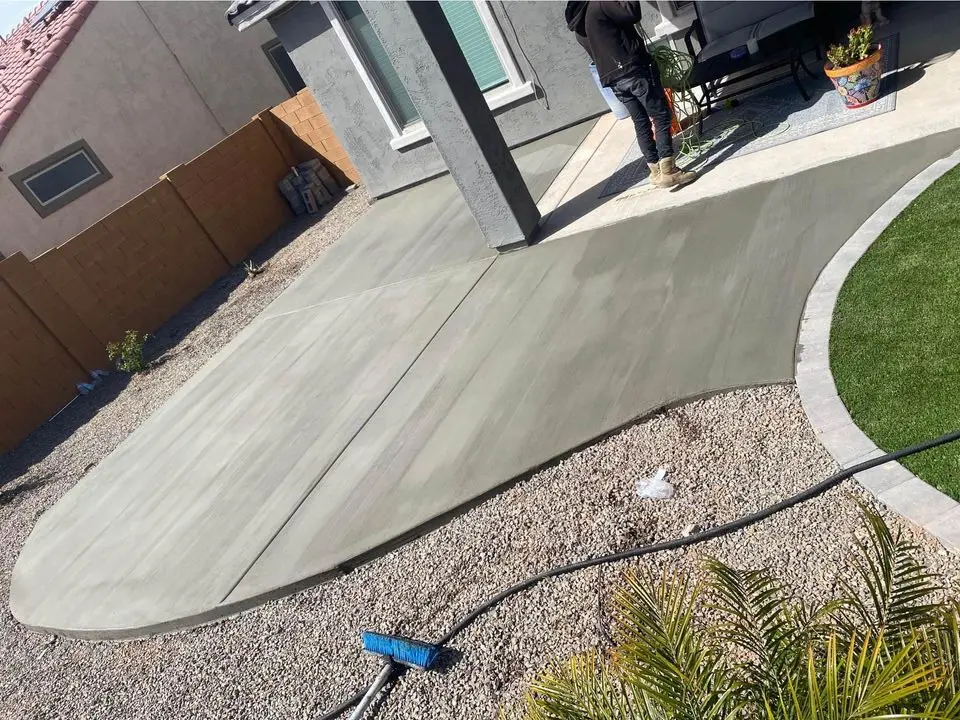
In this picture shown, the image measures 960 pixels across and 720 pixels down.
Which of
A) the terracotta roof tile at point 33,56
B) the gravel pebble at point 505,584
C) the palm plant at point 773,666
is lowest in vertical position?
the gravel pebble at point 505,584

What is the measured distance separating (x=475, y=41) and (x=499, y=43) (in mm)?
438

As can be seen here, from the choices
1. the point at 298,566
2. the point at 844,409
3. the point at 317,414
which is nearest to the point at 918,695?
the point at 844,409

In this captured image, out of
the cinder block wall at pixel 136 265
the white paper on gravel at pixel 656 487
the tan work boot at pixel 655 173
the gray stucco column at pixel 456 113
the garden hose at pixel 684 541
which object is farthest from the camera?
the cinder block wall at pixel 136 265

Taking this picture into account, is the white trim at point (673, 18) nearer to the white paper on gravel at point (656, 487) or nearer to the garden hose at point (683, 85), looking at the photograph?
the garden hose at point (683, 85)

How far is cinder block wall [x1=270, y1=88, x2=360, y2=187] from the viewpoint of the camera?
487 inches

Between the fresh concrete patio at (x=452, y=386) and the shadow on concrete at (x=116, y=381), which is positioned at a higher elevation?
Answer: the shadow on concrete at (x=116, y=381)

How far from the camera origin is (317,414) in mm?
6086

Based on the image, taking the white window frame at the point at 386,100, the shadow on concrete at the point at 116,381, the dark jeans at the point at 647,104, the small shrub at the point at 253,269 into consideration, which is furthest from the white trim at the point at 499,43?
the small shrub at the point at 253,269

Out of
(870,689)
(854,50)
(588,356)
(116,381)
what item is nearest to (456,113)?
(588,356)

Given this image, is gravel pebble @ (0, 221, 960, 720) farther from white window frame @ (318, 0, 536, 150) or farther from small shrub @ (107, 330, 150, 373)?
white window frame @ (318, 0, 536, 150)

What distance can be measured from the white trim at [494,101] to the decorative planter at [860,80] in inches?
168

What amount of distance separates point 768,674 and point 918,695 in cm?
37

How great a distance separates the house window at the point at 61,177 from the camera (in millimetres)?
11898

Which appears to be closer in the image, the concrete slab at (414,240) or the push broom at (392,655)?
the push broom at (392,655)
